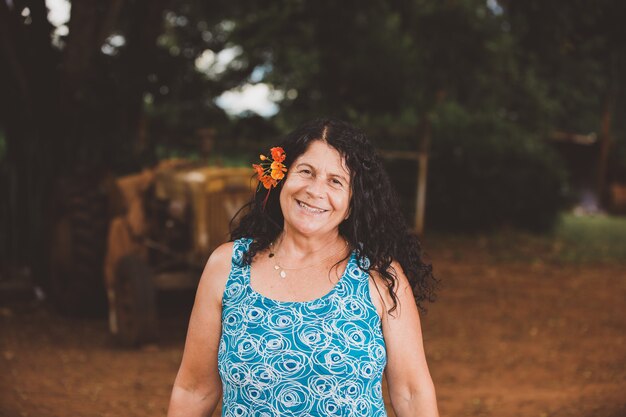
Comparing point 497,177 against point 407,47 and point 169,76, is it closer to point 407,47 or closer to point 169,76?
point 407,47

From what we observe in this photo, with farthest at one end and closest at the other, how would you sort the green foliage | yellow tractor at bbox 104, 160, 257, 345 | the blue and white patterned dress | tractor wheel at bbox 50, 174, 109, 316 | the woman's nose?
1. the green foliage
2. tractor wheel at bbox 50, 174, 109, 316
3. yellow tractor at bbox 104, 160, 257, 345
4. the woman's nose
5. the blue and white patterned dress

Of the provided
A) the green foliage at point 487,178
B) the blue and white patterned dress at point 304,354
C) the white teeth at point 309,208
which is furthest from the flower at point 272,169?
the green foliage at point 487,178

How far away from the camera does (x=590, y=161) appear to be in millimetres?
31641

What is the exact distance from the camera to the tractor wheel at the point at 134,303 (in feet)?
22.7

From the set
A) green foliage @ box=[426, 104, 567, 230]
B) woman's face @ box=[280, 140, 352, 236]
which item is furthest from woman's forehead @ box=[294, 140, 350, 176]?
green foliage @ box=[426, 104, 567, 230]

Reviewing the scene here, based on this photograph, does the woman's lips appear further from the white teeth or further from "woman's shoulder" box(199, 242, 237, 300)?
"woman's shoulder" box(199, 242, 237, 300)

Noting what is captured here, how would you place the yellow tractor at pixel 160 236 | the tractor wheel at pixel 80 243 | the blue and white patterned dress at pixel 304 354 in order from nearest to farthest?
the blue and white patterned dress at pixel 304 354 < the yellow tractor at pixel 160 236 < the tractor wheel at pixel 80 243

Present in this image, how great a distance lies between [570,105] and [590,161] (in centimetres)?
234

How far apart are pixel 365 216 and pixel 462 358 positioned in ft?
15.9

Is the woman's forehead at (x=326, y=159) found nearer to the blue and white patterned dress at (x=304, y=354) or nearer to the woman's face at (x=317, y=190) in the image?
the woman's face at (x=317, y=190)

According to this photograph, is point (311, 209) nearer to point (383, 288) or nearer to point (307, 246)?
Answer: point (307, 246)

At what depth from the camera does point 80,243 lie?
814 cm

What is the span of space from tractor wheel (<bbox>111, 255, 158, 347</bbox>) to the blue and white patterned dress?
4667 millimetres

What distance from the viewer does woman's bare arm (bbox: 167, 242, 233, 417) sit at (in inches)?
97.8
